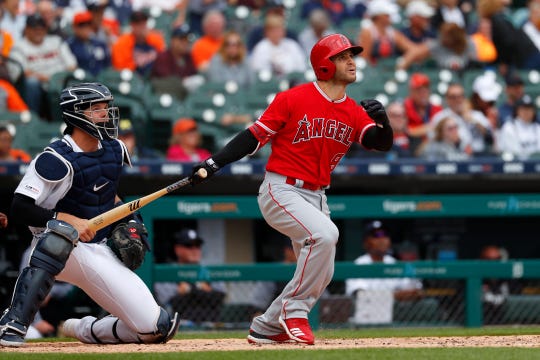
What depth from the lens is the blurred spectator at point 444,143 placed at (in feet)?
33.4

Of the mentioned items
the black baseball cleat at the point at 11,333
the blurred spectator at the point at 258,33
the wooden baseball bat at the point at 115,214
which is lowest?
the black baseball cleat at the point at 11,333

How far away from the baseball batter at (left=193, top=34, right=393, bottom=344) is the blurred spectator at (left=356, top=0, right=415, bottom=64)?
20.8 ft

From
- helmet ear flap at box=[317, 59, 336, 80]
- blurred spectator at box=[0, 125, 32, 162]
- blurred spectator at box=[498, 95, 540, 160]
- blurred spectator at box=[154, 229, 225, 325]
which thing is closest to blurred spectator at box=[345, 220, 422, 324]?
blurred spectator at box=[154, 229, 225, 325]

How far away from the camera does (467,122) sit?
10.9 m

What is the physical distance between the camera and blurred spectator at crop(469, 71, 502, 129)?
11227 mm

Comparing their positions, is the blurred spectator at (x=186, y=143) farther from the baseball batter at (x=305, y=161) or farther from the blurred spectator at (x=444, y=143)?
the baseball batter at (x=305, y=161)

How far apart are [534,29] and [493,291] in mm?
4533

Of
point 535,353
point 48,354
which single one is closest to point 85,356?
point 48,354

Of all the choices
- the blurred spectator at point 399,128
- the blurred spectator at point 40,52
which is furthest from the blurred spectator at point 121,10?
the blurred spectator at point 399,128

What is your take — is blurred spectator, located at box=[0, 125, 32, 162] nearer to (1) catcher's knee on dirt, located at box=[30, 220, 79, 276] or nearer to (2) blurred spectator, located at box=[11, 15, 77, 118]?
(2) blurred spectator, located at box=[11, 15, 77, 118]

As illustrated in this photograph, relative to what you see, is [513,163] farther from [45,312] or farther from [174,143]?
[45,312]

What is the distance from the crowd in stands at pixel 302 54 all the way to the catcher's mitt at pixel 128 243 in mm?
3997

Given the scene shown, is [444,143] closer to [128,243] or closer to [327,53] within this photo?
[327,53]

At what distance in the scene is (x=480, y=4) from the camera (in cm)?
1323
